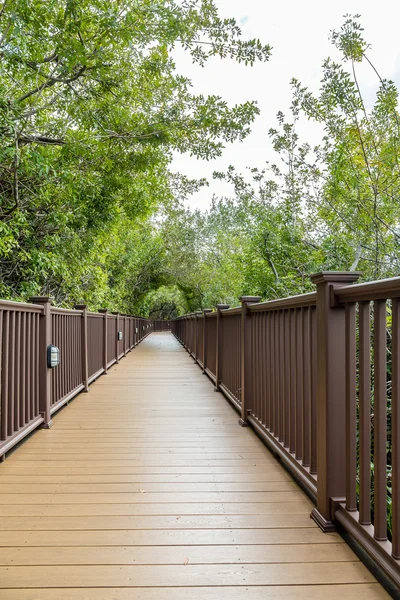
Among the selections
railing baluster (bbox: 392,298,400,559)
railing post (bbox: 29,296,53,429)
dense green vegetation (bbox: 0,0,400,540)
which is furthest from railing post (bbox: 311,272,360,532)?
railing post (bbox: 29,296,53,429)

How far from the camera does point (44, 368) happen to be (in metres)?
3.37

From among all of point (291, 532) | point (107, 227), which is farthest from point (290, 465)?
point (107, 227)

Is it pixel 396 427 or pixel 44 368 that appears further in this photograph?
pixel 44 368

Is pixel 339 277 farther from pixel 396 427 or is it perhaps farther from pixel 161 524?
pixel 161 524

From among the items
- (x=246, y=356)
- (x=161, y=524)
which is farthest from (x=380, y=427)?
(x=246, y=356)

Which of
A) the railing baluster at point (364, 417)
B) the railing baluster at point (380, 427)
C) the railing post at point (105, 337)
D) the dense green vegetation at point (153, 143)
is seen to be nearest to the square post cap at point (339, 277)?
the railing baluster at point (364, 417)

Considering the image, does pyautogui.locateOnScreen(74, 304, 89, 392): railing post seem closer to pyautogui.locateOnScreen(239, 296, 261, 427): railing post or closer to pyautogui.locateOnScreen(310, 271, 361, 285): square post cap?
pyautogui.locateOnScreen(239, 296, 261, 427): railing post

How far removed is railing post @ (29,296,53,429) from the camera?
3.36 m

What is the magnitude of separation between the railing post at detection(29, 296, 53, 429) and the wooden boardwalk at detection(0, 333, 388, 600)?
21 cm

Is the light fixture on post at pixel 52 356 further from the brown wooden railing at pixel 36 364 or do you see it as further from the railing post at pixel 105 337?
the railing post at pixel 105 337

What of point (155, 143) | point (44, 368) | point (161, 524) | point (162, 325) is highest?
point (155, 143)

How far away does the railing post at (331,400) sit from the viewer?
170 cm

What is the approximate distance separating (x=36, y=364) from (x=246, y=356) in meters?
1.78

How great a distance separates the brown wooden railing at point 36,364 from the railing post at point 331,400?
1955mm
